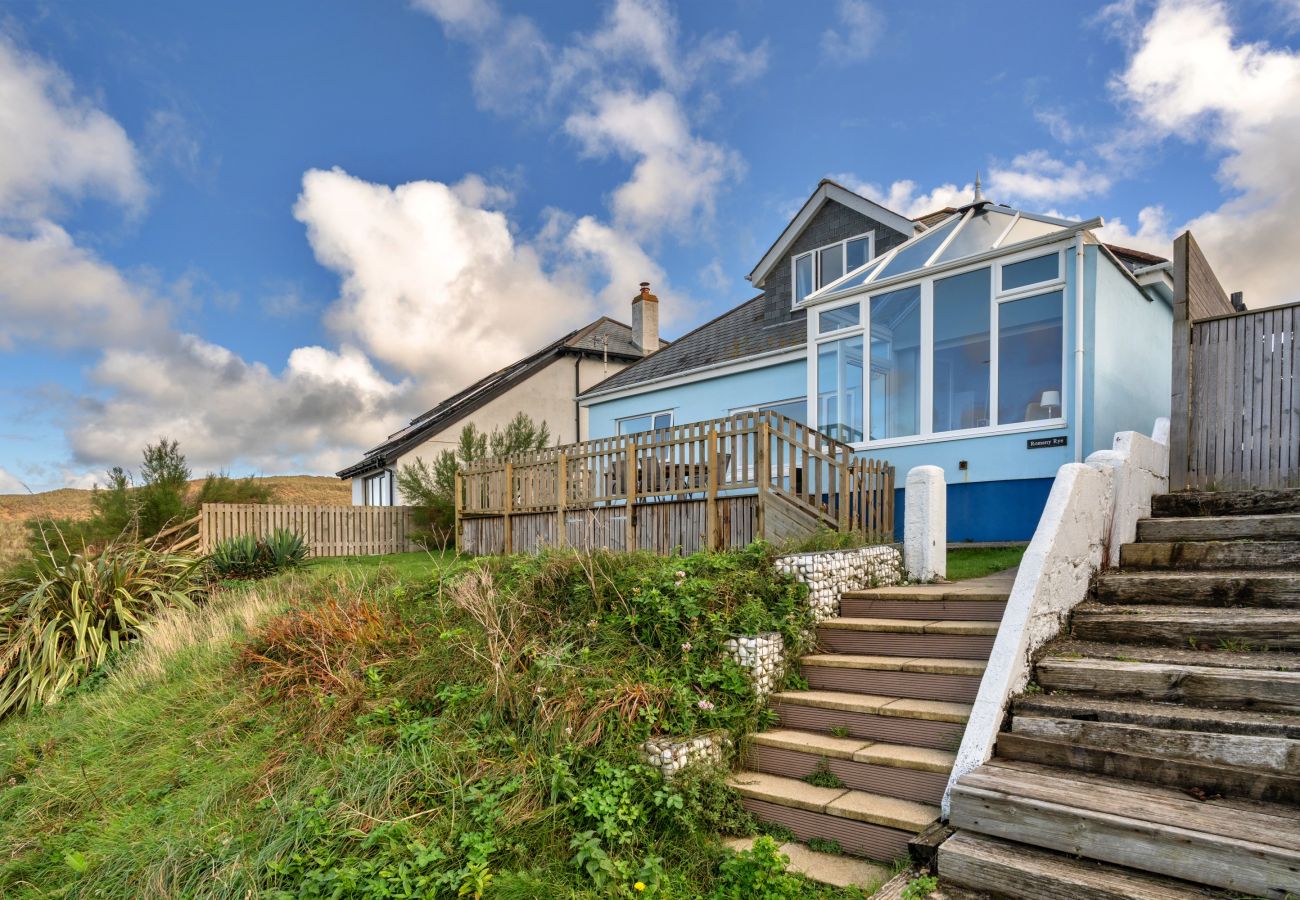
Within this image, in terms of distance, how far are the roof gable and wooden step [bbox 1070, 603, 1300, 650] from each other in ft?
29.3

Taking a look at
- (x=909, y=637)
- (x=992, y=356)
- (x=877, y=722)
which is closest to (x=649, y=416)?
(x=992, y=356)

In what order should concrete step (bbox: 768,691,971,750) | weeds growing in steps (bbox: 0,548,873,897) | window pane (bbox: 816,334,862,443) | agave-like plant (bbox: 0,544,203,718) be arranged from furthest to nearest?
window pane (bbox: 816,334,862,443), agave-like plant (bbox: 0,544,203,718), concrete step (bbox: 768,691,971,750), weeds growing in steps (bbox: 0,548,873,897)

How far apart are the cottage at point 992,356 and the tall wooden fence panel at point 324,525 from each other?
10678 millimetres

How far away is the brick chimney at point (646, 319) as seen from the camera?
21.9 m

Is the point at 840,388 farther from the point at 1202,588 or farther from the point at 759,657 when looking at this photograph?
the point at 759,657

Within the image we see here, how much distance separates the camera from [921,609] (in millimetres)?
5609

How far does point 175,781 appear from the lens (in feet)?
16.0

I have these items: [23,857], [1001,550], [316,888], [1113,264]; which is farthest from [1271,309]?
[23,857]

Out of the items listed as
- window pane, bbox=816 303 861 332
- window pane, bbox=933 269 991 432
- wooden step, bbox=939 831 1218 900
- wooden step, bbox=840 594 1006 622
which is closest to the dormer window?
window pane, bbox=816 303 861 332

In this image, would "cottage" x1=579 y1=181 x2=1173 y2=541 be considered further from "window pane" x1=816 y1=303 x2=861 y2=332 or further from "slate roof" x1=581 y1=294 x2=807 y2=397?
"slate roof" x1=581 y1=294 x2=807 y2=397

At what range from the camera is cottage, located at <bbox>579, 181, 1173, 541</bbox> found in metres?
8.34

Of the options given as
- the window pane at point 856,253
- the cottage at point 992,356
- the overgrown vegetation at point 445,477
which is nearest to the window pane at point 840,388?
the cottage at point 992,356

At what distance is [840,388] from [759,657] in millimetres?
6179

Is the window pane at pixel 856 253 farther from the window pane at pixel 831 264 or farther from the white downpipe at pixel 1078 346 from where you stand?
the white downpipe at pixel 1078 346
